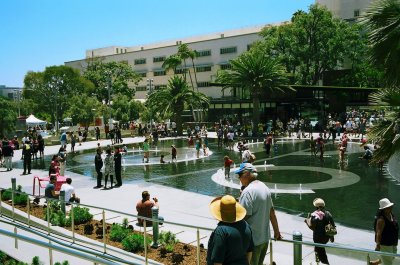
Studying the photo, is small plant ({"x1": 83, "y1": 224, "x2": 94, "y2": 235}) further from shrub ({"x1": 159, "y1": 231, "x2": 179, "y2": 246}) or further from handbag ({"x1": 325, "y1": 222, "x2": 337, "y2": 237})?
handbag ({"x1": 325, "y1": 222, "x2": 337, "y2": 237})

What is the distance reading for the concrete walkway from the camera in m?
8.68

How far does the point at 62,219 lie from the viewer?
11.8 metres

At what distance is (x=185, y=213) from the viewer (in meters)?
13.8

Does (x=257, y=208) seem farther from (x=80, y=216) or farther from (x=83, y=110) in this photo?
(x=83, y=110)

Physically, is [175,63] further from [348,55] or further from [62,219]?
[62,219]

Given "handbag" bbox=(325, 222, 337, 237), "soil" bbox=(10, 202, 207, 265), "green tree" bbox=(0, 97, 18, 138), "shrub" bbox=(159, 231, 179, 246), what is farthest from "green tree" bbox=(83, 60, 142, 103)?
"handbag" bbox=(325, 222, 337, 237)

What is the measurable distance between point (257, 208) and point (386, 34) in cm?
790

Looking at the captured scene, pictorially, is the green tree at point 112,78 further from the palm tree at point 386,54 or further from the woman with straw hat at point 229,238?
the woman with straw hat at point 229,238

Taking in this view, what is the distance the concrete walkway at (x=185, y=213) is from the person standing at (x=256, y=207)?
1.20 metres

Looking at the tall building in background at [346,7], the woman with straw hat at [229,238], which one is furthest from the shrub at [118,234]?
the tall building in background at [346,7]

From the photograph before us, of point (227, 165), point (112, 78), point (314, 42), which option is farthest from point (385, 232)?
point (112, 78)

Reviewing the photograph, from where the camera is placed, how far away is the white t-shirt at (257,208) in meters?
5.67

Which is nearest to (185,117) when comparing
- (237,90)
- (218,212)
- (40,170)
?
(237,90)

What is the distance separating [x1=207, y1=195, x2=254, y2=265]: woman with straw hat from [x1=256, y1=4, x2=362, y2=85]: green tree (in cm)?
5197
